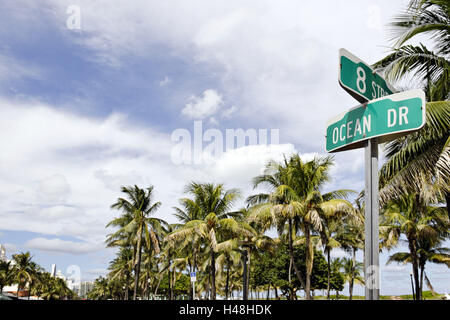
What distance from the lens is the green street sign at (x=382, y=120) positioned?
10.3ft

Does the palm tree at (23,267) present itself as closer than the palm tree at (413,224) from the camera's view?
No

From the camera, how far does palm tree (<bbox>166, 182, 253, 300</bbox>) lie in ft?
81.8

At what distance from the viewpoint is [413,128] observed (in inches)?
122

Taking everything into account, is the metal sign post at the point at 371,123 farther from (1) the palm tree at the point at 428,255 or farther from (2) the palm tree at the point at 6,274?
(2) the palm tree at the point at 6,274

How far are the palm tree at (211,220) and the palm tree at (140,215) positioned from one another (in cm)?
1012

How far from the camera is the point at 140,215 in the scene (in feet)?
122

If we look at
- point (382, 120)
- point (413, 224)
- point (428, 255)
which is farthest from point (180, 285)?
point (382, 120)

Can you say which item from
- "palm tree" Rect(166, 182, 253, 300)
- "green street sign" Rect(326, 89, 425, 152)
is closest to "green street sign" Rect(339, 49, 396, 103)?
"green street sign" Rect(326, 89, 425, 152)

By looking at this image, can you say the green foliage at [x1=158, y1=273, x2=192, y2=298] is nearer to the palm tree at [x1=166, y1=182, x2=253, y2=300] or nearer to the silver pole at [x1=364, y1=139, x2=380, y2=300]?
the palm tree at [x1=166, y1=182, x2=253, y2=300]

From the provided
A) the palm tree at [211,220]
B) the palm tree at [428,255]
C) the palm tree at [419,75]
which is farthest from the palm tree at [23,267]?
the palm tree at [419,75]

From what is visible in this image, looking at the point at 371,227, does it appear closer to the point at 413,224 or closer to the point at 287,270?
the point at 413,224

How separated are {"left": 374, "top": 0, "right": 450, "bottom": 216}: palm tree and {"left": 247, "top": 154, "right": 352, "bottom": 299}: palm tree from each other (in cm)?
1107

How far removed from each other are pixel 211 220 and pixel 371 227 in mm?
23163
